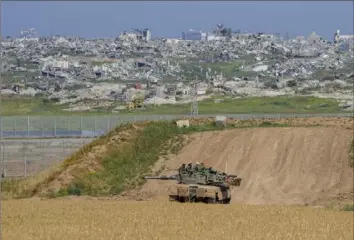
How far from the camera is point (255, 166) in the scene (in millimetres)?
56281

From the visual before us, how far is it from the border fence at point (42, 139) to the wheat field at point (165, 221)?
20.4 meters

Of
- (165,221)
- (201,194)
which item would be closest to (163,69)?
(201,194)

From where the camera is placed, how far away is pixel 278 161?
2239 inches

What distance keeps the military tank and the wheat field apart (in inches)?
87.7

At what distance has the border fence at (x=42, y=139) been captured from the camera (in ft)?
212

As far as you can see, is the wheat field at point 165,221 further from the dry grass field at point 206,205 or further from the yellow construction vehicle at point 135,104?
the yellow construction vehicle at point 135,104

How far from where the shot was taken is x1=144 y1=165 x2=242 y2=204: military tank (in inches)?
1763

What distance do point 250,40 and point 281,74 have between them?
37770 millimetres

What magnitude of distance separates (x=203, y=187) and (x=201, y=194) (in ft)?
1.16

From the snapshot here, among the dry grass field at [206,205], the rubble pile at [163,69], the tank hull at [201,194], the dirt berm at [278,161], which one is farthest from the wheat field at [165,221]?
the rubble pile at [163,69]

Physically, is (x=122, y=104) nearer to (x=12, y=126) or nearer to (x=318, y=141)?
(x=12, y=126)

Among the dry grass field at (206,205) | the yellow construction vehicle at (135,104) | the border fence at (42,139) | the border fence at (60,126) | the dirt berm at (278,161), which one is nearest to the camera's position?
the dry grass field at (206,205)

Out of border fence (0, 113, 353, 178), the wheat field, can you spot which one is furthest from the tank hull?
border fence (0, 113, 353, 178)

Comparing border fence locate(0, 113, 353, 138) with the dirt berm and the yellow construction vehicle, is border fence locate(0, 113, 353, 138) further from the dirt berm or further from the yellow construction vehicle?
the yellow construction vehicle
